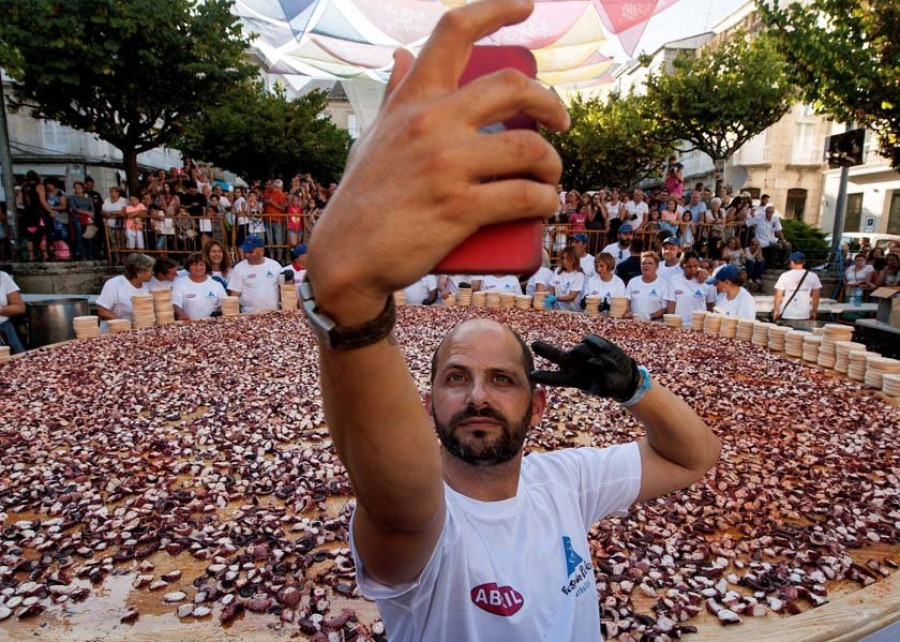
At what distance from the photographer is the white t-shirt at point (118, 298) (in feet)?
25.9

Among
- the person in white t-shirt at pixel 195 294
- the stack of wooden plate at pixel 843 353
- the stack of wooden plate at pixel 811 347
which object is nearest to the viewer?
the stack of wooden plate at pixel 843 353

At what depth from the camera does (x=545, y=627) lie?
58.9 inches

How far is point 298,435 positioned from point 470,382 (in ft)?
9.05

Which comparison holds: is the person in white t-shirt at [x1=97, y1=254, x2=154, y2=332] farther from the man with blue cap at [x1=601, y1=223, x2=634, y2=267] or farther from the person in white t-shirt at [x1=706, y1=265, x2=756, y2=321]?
the man with blue cap at [x1=601, y1=223, x2=634, y2=267]

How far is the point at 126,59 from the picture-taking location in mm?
14266

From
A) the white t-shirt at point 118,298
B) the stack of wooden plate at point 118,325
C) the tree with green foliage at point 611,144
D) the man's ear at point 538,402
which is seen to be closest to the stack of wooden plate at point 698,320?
the man's ear at point 538,402

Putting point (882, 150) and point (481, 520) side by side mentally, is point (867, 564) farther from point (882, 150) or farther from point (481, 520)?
point (882, 150)

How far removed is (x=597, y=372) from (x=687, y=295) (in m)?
7.59

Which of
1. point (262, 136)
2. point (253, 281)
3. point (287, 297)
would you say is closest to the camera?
point (253, 281)

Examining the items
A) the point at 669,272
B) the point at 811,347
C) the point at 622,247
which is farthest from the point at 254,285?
the point at 622,247

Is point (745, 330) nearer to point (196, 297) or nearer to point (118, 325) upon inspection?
A: point (196, 297)

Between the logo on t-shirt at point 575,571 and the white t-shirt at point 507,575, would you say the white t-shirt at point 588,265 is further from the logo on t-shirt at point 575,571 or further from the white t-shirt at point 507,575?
the logo on t-shirt at point 575,571

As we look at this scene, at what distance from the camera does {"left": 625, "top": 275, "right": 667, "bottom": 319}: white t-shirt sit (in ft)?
28.8

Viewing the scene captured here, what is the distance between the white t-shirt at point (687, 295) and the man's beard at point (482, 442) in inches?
303
